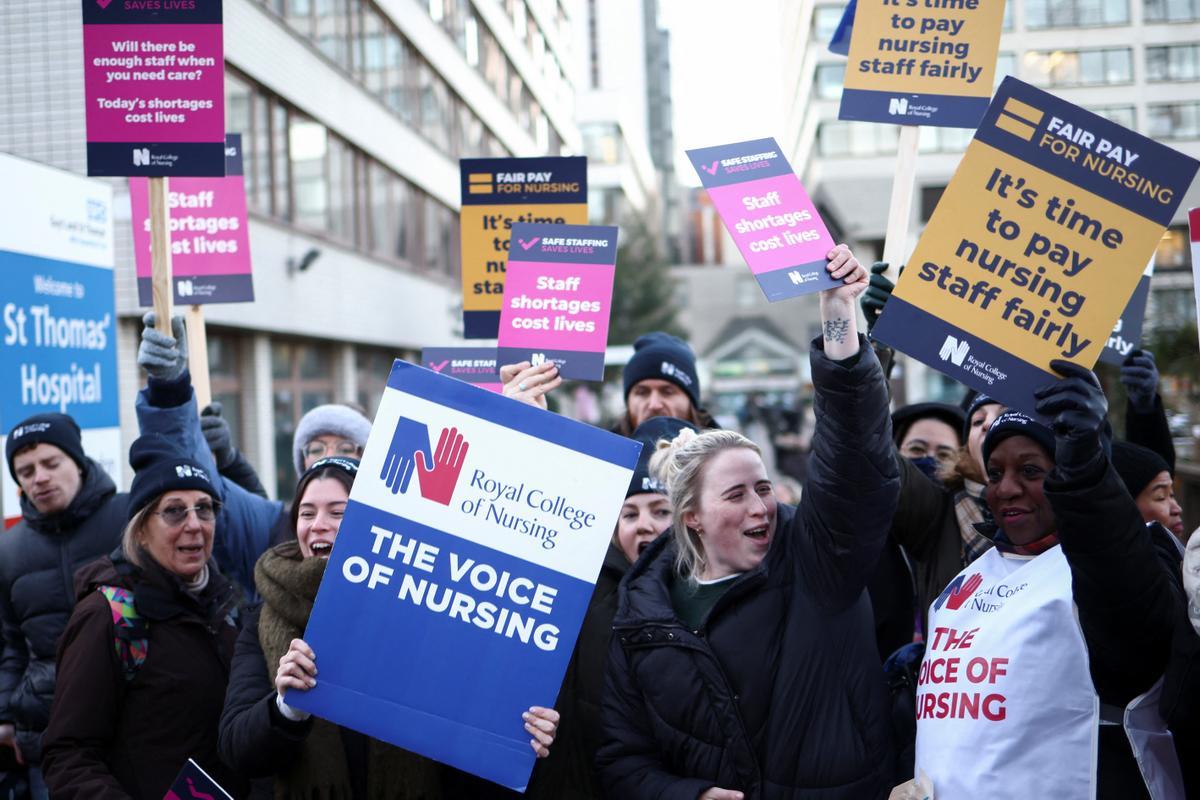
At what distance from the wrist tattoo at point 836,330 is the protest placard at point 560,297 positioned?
143 cm

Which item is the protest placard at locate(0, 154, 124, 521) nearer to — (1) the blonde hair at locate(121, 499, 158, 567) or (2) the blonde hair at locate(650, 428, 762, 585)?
(1) the blonde hair at locate(121, 499, 158, 567)

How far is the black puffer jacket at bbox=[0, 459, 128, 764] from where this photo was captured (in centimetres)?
457

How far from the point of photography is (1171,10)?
44.2ft

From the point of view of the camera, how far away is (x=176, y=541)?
3.70 metres

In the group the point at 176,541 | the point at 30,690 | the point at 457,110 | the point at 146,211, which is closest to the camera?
the point at 176,541

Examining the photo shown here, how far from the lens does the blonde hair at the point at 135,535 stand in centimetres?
365

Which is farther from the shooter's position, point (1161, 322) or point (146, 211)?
point (1161, 322)

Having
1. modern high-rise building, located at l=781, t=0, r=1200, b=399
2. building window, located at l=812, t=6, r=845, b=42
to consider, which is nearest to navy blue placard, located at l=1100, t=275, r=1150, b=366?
modern high-rise building, located at l=781, t=0, r=1200, b=399

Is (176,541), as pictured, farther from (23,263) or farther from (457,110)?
(457,110)

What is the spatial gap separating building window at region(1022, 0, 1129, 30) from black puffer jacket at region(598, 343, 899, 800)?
17662 millimetres

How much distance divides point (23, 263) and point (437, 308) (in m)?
21.3

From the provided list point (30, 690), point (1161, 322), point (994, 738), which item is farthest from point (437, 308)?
point (994, 738)

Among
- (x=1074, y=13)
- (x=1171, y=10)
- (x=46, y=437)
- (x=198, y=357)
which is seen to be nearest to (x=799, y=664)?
(x=46, y=437)

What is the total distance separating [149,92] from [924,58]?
3120mm
